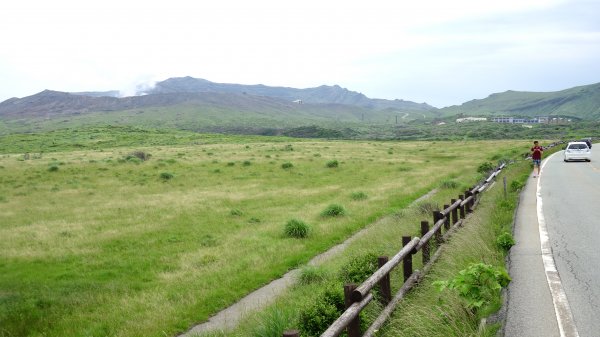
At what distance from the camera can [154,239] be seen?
61.1ft

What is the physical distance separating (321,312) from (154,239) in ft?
41.5

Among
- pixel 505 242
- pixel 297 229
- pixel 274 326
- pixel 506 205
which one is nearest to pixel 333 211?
pixel 297 229

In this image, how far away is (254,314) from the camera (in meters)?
10.1

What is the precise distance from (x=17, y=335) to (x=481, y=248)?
10.4 metres

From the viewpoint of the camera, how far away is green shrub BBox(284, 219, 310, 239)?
18375 millimetres

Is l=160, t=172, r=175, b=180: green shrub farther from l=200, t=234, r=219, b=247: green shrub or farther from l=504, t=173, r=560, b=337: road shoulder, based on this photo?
l=504, t=173, r=560, b=337: road shoulder

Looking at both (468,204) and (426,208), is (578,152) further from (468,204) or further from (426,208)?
(468,204)

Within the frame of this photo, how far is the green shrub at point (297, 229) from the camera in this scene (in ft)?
60.3

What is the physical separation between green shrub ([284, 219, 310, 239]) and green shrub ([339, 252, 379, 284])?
8269 millimetres

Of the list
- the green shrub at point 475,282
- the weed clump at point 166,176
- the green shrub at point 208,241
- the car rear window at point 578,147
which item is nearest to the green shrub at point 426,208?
the green shrub at point 208,241

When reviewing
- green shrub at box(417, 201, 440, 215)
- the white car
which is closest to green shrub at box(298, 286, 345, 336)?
green shrub at box(417, 201, 440, 215)

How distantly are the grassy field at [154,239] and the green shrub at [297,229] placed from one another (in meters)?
0.38

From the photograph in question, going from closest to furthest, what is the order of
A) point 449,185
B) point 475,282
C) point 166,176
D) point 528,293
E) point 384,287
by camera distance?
1. point 475,282
2. point 384,287
3. point 528,293
4. point 449,185
5. point 166,176

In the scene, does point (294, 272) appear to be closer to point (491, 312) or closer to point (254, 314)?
point (254, 314)
